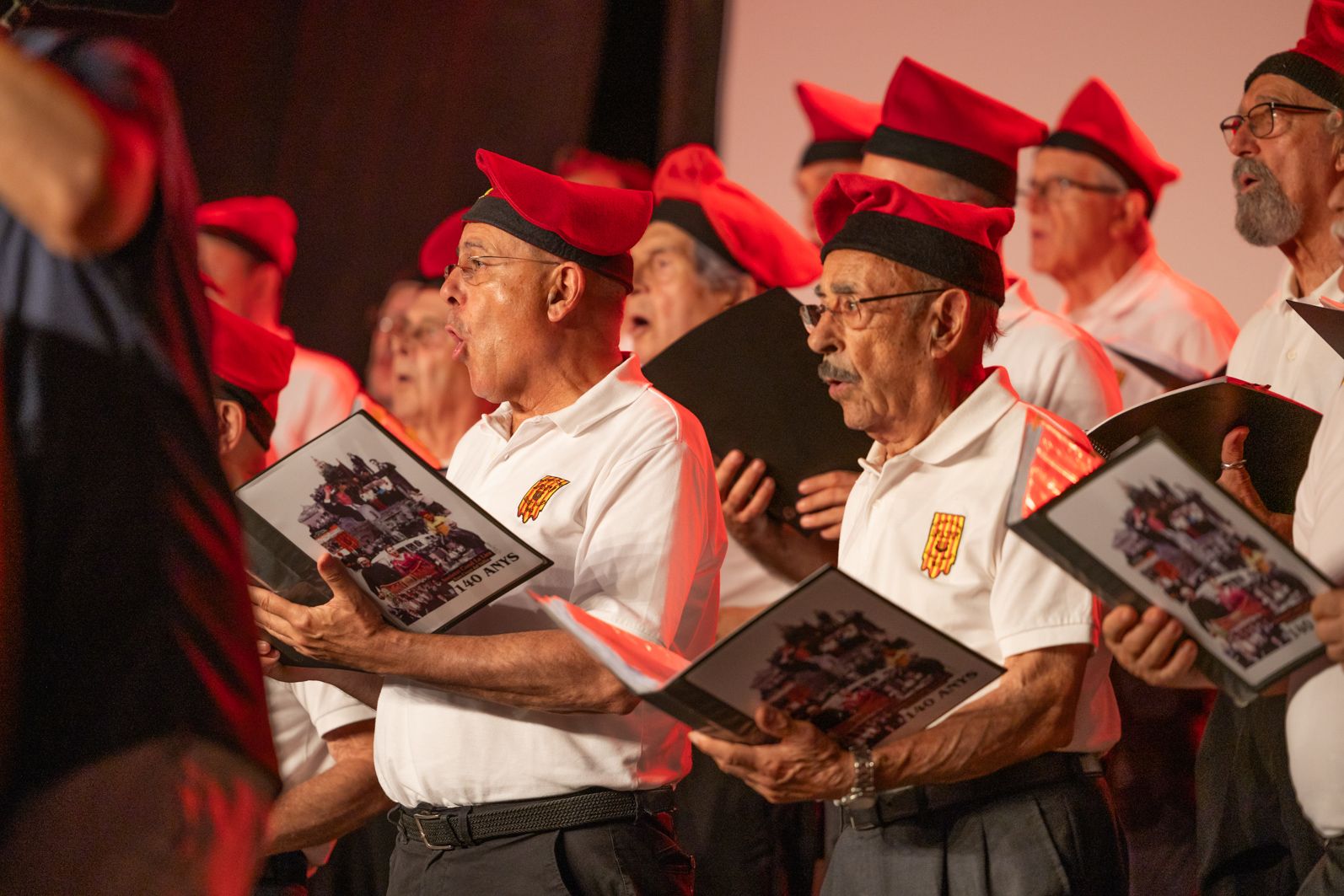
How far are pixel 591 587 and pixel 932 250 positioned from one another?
0.90 metres

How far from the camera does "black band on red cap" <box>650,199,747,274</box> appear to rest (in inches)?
169

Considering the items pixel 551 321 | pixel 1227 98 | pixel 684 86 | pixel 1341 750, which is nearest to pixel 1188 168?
pixel 1227 98

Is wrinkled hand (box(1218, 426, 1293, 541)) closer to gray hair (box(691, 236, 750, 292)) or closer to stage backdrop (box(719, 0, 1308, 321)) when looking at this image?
gray hair (box(691, 236, 750, 292))

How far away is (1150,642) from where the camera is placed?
2094mm

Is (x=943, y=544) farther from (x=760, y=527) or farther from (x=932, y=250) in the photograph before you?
(x=760, y=527)

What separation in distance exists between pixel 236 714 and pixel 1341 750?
1.72 metres

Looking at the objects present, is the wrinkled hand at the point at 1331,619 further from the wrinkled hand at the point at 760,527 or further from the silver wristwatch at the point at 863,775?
the wrinkled hand at the point at 760,527

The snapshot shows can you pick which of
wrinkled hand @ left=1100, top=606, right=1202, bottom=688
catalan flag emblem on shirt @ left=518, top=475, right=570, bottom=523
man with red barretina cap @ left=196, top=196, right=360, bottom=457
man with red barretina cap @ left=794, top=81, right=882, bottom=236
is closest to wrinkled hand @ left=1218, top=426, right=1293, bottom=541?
wrinkled hand @ left=1100, top=606, right=1202, bottom=688

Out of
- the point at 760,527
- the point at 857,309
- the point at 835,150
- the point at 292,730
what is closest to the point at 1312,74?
the point at 857,309

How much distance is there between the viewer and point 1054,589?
2381 millimetres

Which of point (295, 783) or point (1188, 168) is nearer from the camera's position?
point (295, 783)

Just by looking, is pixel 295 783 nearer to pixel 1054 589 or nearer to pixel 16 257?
pixel 1054 589

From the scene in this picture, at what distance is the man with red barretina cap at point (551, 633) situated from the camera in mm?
2520

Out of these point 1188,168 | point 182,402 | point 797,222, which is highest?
point 182,402
